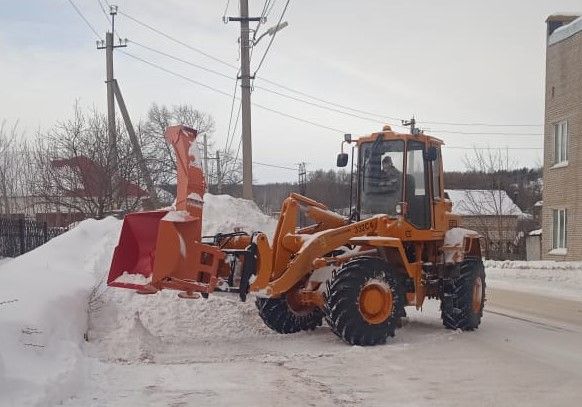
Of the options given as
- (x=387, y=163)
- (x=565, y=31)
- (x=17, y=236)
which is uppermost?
(x=565, y=31)

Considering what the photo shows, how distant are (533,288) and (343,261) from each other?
12042mm

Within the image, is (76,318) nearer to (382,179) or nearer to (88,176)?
(382,179)

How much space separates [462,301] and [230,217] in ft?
19.0

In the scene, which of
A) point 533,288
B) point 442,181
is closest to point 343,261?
point 442,181

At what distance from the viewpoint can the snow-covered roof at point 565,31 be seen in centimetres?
2503

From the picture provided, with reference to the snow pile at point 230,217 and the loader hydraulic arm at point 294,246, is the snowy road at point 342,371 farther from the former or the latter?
the snow pile at point 230,217

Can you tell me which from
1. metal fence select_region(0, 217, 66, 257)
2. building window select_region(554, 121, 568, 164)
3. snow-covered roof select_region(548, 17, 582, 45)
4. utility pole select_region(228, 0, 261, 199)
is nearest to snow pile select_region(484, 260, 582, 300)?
building window select_region(554, 121, 568, 164)

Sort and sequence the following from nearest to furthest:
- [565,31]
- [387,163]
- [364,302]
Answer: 1. [364,302]
2. [387,163]
3. [565,31]

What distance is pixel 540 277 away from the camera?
2120cm

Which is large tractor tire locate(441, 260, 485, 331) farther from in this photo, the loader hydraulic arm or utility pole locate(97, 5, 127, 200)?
utility pole locate(97, 5, 127, 200)

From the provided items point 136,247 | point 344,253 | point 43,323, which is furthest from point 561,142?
point 43,323

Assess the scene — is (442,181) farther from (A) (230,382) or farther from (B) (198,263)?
(A) (230,382)

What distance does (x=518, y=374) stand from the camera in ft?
24.1

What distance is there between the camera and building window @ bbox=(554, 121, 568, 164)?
2620cm
